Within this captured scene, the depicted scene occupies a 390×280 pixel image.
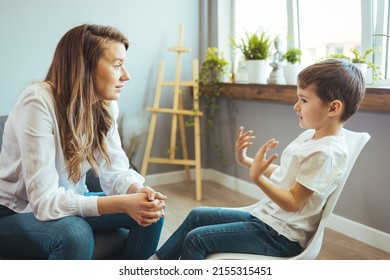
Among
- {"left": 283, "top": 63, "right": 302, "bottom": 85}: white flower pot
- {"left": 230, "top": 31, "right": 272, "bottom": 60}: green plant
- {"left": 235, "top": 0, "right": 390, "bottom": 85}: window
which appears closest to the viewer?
{"left": 235, "top": 0, "right": 390, "bottom": 85}: window

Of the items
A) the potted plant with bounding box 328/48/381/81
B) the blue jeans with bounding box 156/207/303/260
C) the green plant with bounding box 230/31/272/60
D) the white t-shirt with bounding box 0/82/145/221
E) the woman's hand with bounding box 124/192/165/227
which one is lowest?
the blue jeans with bounding box 156/207/303/260

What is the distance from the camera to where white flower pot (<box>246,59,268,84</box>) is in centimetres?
296

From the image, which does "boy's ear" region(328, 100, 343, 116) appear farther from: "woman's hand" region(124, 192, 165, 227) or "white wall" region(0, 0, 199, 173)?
"white wall" region(0, 0, 199, 173)

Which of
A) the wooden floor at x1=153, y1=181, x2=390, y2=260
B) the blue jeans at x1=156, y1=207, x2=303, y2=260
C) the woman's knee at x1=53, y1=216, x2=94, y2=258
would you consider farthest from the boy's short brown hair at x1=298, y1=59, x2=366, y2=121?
the wooden floor at x1=153, y1=181, x2=390, y2=260

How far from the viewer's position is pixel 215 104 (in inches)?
135

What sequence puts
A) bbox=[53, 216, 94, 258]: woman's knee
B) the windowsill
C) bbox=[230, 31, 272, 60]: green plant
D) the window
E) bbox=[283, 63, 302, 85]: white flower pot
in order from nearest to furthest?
bbox=[53, 216, 94, 258]: woman's knee < the windowsill < the window < bbox=[283, 63, 302, 85]: white flower pot < bbox=[230, 31, 272, 60]: green plant

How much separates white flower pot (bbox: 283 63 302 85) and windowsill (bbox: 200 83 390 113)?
0.35ft

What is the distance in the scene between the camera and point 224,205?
117 inches

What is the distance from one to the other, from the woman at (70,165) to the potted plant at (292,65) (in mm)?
1423

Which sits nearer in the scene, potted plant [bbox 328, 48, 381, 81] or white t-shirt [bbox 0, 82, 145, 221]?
white t-shirt [bbox 0, 82, 145, 221]

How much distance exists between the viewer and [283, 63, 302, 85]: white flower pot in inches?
106

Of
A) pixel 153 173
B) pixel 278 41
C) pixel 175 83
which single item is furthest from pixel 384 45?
pixel 153 173

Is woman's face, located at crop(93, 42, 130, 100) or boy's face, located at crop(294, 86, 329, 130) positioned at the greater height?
woman's face, located at crop(93, 42, 130, 100)

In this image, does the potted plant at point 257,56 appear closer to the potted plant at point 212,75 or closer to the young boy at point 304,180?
the potted plant at point 212,75
